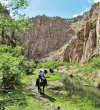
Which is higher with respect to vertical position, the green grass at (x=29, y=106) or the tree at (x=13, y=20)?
the tree at (x=13, y=20)

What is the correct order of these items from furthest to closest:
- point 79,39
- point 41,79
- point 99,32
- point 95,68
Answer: point 79,39
point 99,32
point 95,68
point 41,79

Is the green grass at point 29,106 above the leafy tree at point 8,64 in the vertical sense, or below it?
below

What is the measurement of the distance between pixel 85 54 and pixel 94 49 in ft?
25.0

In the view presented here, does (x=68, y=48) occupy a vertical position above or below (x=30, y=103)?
above

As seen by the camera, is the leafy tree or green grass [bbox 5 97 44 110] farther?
the leafy tree

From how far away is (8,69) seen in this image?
34781 millimetres

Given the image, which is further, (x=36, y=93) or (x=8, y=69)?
(x=36, y=93)

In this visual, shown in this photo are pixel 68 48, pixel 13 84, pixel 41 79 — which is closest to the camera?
pixel 41 79

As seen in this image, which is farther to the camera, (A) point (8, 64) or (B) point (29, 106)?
(A) point (8, 64)

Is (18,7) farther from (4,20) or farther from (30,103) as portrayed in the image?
(30,103)

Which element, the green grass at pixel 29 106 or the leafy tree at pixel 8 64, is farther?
the leafy tree at pixel 8 64

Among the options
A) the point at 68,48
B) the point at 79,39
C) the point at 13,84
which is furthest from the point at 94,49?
the point at 13,84

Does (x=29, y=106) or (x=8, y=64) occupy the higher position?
(x=8, y=64)

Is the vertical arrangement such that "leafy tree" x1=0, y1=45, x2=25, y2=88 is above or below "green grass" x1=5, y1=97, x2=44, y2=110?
above
